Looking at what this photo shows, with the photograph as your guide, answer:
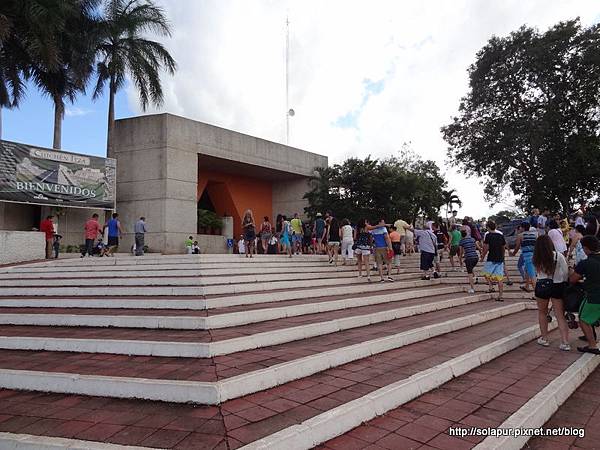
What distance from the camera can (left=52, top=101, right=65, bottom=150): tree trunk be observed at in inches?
723

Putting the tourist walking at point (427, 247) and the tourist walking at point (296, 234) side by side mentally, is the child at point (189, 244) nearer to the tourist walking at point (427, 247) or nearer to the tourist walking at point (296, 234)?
the tourist walking at point (296, 234)

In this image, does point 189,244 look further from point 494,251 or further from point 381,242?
point 494,251

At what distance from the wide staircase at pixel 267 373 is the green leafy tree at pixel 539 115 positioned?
17.9 meters

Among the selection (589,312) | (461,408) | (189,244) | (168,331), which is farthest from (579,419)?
(189,244)

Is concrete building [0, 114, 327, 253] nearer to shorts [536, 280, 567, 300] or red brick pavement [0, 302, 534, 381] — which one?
red brick pavement [0, 302, 534, 381]

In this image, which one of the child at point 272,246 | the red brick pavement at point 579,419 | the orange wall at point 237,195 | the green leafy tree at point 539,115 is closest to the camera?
the red brick pavement at point 579,419

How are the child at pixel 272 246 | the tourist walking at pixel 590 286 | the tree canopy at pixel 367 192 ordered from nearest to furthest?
the tourist walking at pixel 590 286 → the child at pixel 272 246 → the tree canopy at pixel 367 192

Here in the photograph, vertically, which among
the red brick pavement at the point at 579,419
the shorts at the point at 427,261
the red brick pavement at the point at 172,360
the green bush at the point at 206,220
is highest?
the green bush at the point at 206,220

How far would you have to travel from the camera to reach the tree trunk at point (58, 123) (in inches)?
723

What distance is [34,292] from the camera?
25.3 ft

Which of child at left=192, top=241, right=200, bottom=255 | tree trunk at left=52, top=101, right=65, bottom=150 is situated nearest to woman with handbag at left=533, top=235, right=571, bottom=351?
child at left=192, top=241, right=200, bottom=255

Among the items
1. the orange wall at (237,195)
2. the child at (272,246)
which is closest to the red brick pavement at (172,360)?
the child at (272,246)

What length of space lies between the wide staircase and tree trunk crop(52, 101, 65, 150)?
1331cm

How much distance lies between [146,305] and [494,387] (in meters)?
4.41
